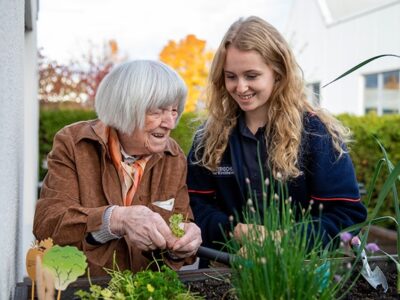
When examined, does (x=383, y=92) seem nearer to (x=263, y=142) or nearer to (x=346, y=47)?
(x=346, y=47)

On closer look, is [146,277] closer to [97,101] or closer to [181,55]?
[97,101]

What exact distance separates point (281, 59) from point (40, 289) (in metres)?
1.33

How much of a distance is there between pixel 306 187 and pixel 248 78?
0.49 meters

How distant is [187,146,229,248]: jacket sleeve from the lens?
2.45m

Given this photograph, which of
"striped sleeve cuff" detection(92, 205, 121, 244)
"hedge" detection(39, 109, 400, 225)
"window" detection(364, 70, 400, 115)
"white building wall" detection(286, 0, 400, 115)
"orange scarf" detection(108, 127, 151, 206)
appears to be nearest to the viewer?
"striped sleeve cuff" detection(92, 205, 121, 244)

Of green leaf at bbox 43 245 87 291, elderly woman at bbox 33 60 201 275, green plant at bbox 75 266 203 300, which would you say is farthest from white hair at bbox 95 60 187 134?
green leaf at bbox 43 245 87 291

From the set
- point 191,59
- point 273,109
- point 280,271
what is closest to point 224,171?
point 273,109

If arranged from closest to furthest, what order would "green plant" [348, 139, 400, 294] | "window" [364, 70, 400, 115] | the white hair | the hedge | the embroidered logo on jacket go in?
1. "green plant" [348, 139, 400, 294]
2. the white hair
3. the embroidered logo on jacket
4. the hedge
5. "window" [364, 70, 400, 115]

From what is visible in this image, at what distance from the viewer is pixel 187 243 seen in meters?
2.06

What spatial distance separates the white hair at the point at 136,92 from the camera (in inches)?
83.0

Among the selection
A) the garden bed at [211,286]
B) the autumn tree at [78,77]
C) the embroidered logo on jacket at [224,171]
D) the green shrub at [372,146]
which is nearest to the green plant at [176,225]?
the garden bed at [211,286]

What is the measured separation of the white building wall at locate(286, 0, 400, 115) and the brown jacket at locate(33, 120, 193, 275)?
40.5 ft

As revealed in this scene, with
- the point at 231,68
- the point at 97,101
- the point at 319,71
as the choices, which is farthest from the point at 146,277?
the point at 319,71

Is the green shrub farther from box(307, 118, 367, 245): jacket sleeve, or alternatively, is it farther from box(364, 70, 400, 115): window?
box(364, 70, 400, 115): window
